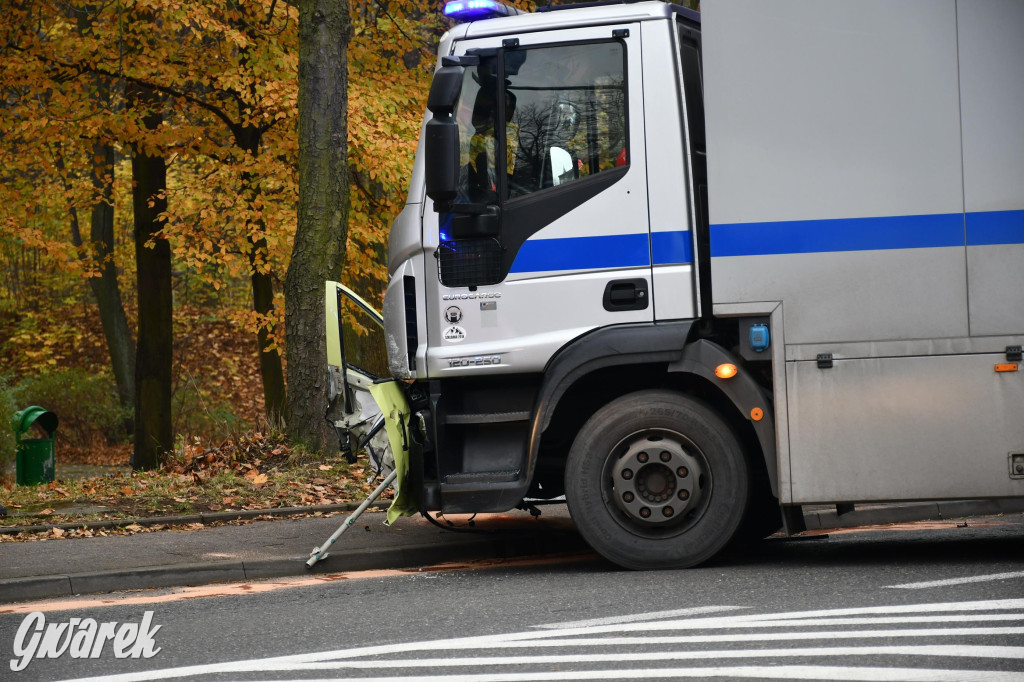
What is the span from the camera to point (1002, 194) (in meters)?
6.96

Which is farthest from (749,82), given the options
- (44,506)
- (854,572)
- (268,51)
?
(268,51)

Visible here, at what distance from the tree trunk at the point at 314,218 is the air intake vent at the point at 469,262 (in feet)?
16.3

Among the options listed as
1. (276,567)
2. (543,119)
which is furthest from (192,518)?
(543,119)

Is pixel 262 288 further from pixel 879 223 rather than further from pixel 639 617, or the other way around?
pixel 639 617

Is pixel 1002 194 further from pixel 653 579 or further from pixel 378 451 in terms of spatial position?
pixel 378 451

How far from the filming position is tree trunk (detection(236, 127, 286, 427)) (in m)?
16.4

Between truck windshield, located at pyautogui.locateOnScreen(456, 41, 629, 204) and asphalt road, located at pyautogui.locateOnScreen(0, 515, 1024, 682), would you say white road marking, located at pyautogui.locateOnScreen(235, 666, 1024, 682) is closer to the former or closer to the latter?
asphalt road, located at pyautogui.locateOnScreen(0, 515, 1024, 682)

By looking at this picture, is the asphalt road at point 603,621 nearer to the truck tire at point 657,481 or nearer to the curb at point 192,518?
the truck tire at point 657,481

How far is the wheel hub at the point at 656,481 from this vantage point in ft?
23.9

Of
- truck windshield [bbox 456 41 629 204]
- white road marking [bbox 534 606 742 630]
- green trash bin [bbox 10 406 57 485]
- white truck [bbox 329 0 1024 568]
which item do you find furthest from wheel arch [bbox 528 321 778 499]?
green trash bin [bbox 10 406 57 485]

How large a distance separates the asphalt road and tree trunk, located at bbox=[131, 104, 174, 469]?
35.8 ft

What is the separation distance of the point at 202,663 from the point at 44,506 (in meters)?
6.00

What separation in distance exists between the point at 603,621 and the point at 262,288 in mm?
12720

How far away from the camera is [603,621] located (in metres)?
6.08
